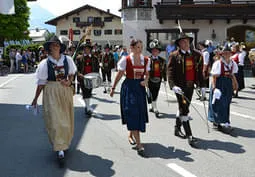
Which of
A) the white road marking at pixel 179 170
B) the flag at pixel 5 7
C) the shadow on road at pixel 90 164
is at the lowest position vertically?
the shadow on road at pixel 90 164

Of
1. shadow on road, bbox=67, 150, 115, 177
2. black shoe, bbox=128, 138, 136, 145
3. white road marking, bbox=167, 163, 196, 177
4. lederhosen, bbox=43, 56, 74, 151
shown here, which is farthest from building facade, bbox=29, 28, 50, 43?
white road marking, bbox=167, 163, 196, 177

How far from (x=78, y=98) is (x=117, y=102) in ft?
5.35

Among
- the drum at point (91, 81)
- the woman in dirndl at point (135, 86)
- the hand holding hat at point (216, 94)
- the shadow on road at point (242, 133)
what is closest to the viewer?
the woman in dirndl at point (135, 86)

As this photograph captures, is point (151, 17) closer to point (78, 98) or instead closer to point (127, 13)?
point (127, 13)

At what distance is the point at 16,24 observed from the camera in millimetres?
51531

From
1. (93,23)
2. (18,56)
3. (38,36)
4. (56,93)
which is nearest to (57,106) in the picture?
(56,93)

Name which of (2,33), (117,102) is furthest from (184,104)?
(2,33)

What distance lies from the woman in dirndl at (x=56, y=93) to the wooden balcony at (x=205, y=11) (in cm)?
2367

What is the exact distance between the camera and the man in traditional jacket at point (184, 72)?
21.8ft

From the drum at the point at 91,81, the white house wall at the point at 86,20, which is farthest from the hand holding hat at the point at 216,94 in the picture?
the white house wall at the point at 86,20

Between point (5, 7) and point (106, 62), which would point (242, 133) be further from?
point (106, 62)

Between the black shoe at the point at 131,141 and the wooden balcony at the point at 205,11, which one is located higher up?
the wooden balcony at the point at 205,11

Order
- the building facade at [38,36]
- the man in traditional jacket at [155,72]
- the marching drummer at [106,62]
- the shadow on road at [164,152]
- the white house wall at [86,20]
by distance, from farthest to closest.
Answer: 1. the building facade at [38,36]
2. the white house wall at [86,20]
3. the marching drummer at [106,62]
4. the man in traditional jacket at [155,72]
5. the shadow on road at [164,152]

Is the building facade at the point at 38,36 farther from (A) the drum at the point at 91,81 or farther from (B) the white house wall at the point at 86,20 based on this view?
(A) the drum at the point at 91,81
